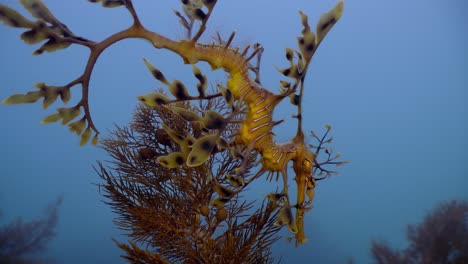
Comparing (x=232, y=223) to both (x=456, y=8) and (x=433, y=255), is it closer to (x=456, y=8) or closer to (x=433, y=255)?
(x=433, y=255)

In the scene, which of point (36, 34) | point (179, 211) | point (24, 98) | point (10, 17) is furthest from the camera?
point (179, 211)

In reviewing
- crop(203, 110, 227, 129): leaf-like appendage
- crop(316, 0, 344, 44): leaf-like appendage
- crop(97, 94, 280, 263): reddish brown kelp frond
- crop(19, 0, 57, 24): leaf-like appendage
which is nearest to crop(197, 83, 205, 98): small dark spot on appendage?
crop(203, 110, 227, 129): leaf-like appendage

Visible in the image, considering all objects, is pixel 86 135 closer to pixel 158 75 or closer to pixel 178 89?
pixel 158 75

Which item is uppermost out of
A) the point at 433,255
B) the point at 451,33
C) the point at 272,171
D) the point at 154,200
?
the point at 451,33

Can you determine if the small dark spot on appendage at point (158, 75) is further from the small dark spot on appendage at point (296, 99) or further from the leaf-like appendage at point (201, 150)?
the small dark spot on appendage at point (296, 99)

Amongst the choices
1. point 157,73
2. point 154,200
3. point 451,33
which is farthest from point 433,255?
point 451,33

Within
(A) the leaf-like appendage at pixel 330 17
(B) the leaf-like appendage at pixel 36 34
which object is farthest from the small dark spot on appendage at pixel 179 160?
(A) the leaf-like appendage at pixel 330 17

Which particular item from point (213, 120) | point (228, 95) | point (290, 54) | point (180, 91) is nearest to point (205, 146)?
point (213, 120)

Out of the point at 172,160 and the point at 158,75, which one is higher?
the point at 158,75
